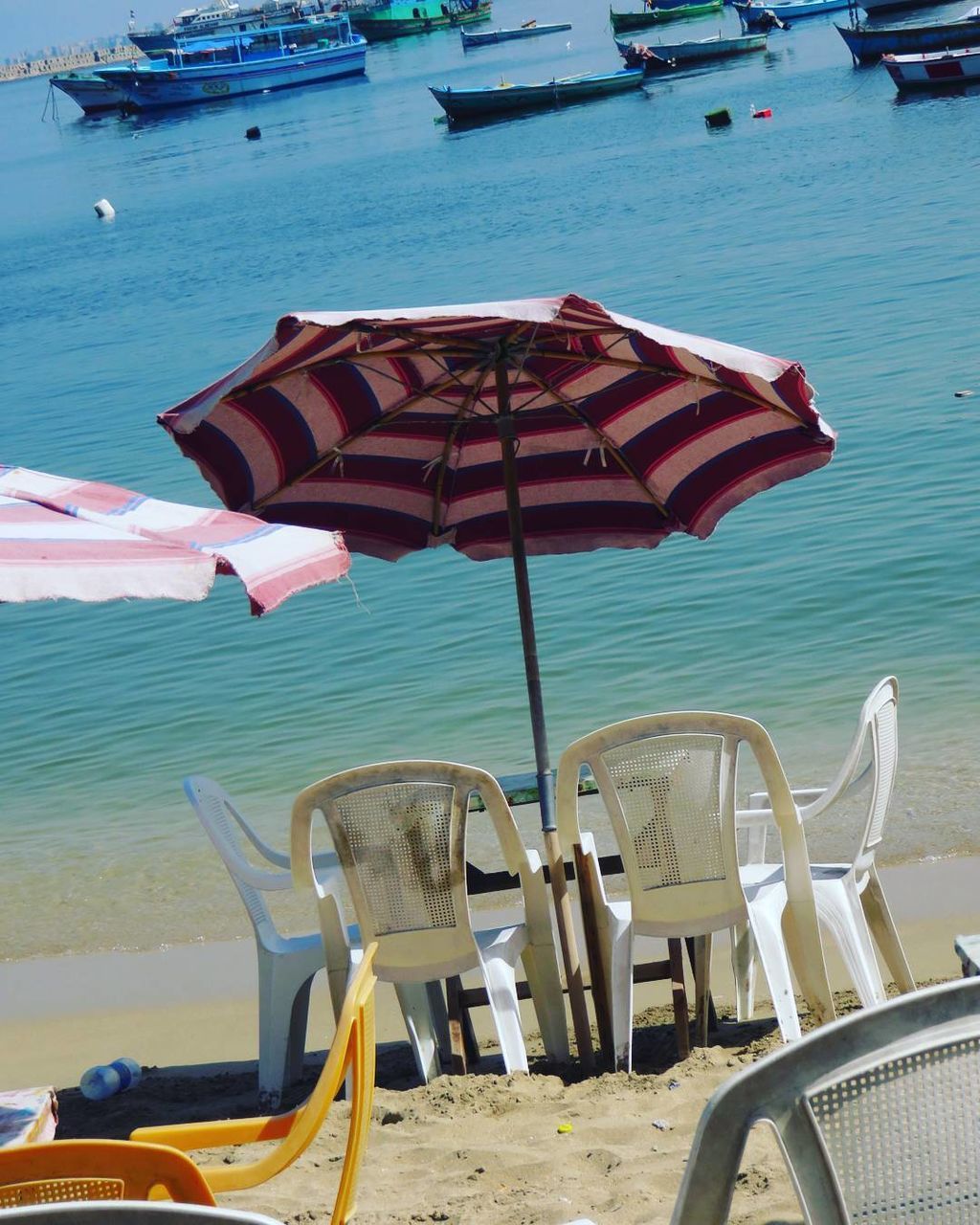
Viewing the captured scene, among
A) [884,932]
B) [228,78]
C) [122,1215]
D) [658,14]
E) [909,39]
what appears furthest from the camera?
[228,78]

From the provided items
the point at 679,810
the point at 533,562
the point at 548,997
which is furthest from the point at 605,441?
the point at 533,562

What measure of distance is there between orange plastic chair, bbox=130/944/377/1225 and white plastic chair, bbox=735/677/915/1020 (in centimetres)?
168

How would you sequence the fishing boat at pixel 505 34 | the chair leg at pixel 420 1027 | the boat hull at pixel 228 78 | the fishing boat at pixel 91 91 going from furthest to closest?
the fishing boat at pixel 505 34 → the fishing boat at pixel 91 91 → the boat hull at pixel 228 78 → the chair leg at pixel 420 1027

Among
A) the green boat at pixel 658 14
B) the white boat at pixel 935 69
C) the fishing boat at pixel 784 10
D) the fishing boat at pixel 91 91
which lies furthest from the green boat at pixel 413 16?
the white boat at pixel 935 69

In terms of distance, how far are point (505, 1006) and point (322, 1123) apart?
130 cm

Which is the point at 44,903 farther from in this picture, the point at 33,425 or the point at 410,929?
the point at 33,425

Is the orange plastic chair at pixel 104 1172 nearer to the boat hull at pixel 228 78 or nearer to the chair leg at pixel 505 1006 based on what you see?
the chair leg at pixel 505 1006

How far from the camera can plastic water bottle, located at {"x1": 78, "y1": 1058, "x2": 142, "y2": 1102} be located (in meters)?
4.80

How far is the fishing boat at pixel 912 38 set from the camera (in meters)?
46.4

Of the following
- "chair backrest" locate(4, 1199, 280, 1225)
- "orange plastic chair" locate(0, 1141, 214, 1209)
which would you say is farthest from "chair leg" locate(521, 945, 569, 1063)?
"chair backrest" locate(4, 1199, 280, 1225)

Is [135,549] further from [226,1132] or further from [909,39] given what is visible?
[909,39]

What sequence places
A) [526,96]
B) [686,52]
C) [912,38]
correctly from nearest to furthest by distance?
[912,38] < [526,96] < [686,52]

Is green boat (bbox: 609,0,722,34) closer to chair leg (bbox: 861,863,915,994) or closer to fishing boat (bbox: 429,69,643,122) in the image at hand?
fishing boat (bbox: 429,69,643,122)

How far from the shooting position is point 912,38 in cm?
5062
